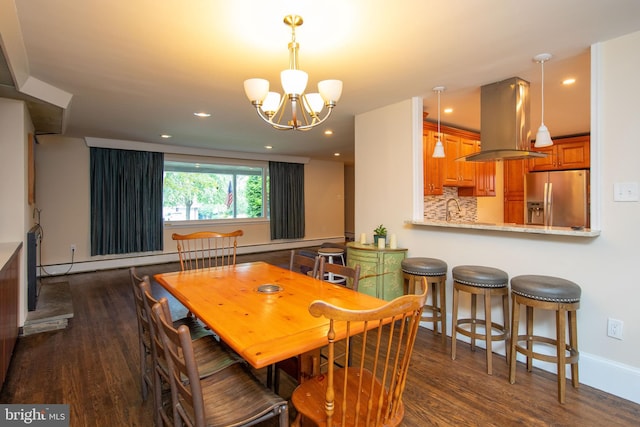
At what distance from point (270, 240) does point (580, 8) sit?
6.76 meters

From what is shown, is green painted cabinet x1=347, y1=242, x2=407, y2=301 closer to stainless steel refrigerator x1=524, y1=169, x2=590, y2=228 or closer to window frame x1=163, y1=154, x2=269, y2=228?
stainless steel refrigerator x1=524, y1=169, x2=590, y2=228

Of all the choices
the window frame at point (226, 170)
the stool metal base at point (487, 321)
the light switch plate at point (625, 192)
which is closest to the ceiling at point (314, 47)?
the light switch plate at point (625, 192)

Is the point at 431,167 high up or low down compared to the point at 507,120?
down

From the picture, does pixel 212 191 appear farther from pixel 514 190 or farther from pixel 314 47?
pixel 514 190

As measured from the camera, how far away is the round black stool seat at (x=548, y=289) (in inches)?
80.0

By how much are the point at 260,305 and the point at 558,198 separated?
17.4 feet

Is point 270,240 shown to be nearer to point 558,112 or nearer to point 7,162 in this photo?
A: point 7,162

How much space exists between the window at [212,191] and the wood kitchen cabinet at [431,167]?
15.3ft

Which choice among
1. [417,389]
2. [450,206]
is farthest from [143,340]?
[450,206]

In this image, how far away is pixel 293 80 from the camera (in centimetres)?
185

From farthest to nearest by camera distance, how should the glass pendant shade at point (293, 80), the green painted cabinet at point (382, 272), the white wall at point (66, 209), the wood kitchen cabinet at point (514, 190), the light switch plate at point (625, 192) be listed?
the wood kitchen cabinet at point (514, 190) → the white wall at point (66, 209) → the green painted cabinet at point (382, 272) → the light switch plate at point (625, 192) → the glass pendant shade at point (293, 80)

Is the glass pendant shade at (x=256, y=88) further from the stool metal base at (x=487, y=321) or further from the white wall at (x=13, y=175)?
the white wall at (x=13, y=175)

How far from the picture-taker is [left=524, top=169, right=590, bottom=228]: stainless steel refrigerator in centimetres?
491

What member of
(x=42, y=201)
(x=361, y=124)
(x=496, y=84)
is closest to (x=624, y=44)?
(x=496, y=84)
